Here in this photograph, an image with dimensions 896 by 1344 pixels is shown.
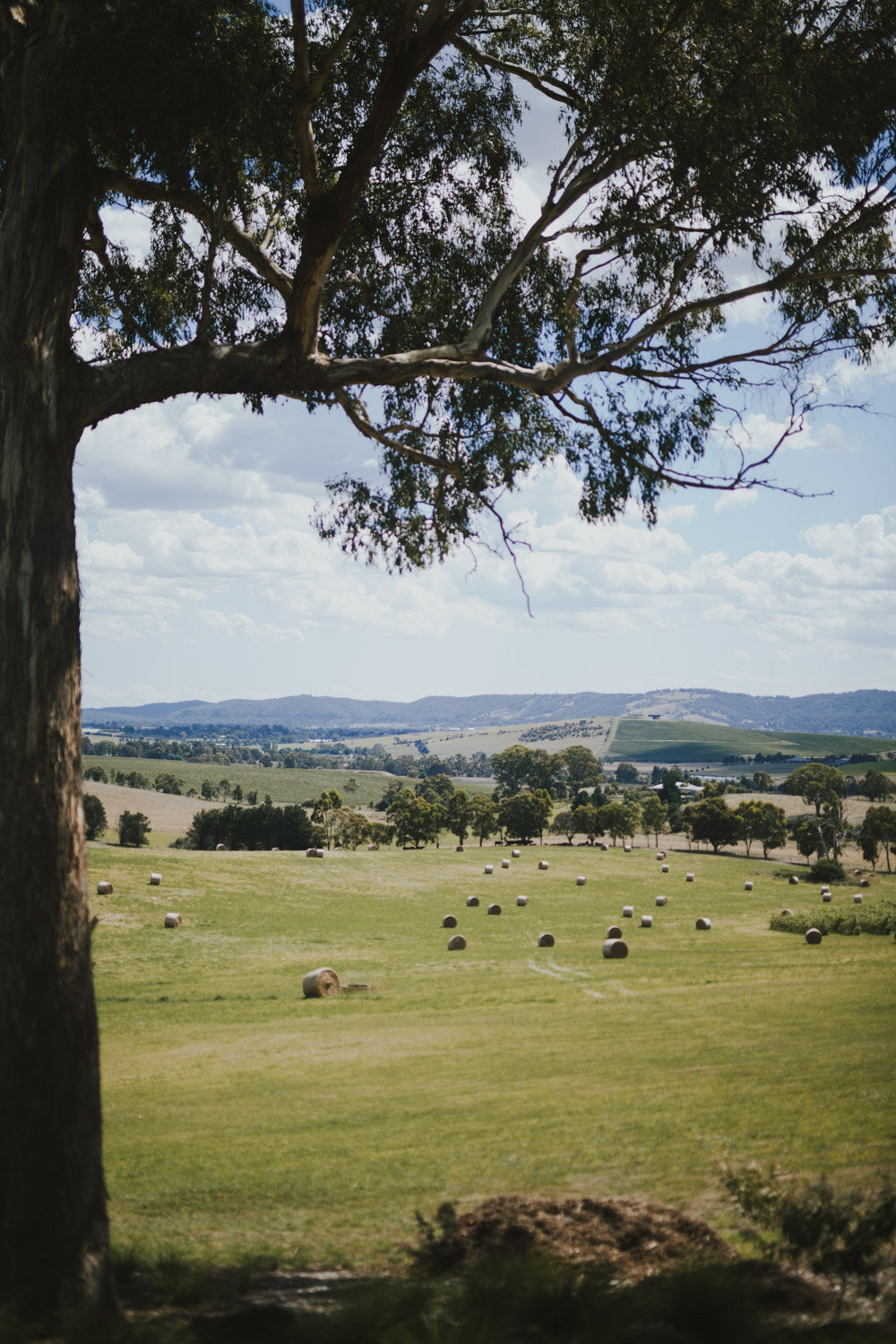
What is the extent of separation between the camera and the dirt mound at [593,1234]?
6.34 m

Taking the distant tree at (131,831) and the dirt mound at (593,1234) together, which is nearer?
the dirt mound at (593,1234)

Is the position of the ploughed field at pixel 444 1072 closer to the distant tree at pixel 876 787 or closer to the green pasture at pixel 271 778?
the distant tree at pixel 876 787

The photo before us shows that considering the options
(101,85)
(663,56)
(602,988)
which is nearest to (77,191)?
(101,85)

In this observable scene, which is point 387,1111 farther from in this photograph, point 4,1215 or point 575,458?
point 575,458

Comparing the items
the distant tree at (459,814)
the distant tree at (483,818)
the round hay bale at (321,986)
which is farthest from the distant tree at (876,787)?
the round hay bale at (321,986)

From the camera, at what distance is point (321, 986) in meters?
23.5

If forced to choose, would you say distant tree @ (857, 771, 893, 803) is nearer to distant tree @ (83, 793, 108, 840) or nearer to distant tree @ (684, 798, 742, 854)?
distant tree @ (684, 798, 742, 854)

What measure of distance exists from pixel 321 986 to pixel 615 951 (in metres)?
11.4

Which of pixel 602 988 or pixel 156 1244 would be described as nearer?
pixel 156 1244

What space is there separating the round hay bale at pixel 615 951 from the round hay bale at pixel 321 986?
10.5m

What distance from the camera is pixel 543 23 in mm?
12109

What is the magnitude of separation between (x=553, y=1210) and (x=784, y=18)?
12.1m

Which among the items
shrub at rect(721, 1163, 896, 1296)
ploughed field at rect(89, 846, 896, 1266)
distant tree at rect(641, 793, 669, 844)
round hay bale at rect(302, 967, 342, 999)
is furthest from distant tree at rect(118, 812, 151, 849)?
shrub at rect(721, 1163, 896, 1296)

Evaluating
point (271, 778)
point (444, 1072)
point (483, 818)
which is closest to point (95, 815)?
point (483, 818)
